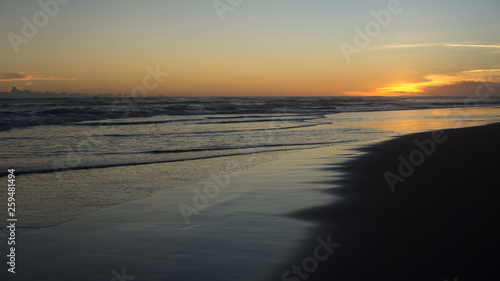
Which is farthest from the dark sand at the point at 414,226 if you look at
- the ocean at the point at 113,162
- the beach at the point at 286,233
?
the ocean at the point at 113,162

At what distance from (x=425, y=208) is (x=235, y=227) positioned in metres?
3.36

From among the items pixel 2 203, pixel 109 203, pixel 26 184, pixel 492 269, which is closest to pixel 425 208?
pixel 492 269

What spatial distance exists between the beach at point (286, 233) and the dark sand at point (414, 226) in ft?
0.06

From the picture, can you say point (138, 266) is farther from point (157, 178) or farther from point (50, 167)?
point (50, 167)

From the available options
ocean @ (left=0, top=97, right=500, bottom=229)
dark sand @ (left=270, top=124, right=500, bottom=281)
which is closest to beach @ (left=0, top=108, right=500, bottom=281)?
dark sand @ (left=270, top=124, right=500, bottom=281)

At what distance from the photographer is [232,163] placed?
1388 centimetres

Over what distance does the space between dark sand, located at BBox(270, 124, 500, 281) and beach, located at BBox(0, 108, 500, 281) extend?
0.02m

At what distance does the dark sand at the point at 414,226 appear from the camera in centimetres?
499

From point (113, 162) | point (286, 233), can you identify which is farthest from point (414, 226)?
point (113, 162)

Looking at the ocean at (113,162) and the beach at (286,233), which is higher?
the ocean at (113,162)

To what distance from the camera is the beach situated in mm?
5062

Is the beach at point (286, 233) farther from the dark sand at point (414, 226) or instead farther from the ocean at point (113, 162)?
the ocean at point (113, 162)

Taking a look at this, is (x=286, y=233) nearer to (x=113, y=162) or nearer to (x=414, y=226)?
(x=414, y=226)

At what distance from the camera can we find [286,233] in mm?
6488
